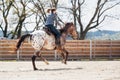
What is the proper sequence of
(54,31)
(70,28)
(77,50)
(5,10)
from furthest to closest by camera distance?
(5,10), (77,50), (70,28), (54,31)

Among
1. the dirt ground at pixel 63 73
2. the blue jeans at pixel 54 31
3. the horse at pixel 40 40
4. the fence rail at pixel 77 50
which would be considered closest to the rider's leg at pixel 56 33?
the blue jeans at pixel 54 31

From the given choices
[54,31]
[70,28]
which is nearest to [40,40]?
[54,31]

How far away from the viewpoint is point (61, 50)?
20562 mm

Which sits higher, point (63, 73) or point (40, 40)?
point (40, 40)

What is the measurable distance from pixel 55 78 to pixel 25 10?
3318 centimetres

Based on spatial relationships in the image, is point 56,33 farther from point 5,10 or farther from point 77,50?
point 5,10

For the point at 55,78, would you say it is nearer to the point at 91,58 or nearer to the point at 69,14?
the point at 91,58

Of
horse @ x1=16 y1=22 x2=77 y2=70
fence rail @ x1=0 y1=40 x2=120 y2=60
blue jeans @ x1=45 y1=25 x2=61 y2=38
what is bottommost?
fence rail @ x1=0 y1=40 x2=120 y2=60

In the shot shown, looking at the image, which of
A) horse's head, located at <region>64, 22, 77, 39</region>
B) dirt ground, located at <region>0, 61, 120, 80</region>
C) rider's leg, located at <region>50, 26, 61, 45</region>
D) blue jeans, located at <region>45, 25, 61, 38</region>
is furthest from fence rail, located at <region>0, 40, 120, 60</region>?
dirt ground, located at <region>0, 61, 120, 80</region>

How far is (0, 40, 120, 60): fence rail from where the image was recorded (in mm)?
32291

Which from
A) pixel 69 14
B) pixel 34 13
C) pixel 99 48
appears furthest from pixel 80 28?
pixel 99 48

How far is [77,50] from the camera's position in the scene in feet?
107

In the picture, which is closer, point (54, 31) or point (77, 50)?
point (54, 31)

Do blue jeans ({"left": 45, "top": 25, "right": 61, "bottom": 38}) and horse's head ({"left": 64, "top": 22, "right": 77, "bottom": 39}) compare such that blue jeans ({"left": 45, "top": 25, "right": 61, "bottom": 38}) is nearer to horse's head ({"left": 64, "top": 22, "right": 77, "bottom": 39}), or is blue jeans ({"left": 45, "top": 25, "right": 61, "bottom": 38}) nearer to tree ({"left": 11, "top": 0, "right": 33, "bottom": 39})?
horse's head ({"left": 64, "top": 22, "right": 77, "bottom": 39})
